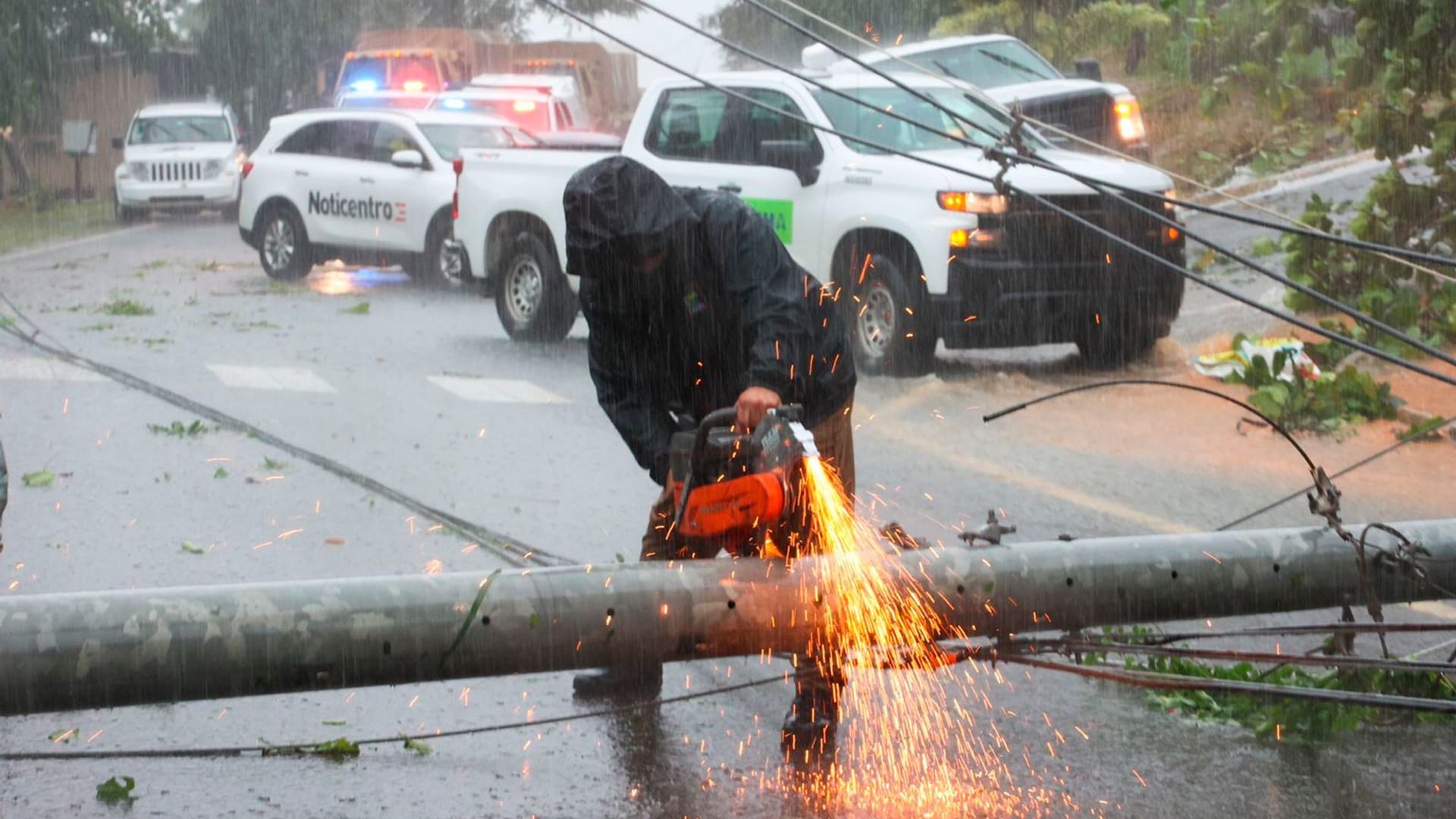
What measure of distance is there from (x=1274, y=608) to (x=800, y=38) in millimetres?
29707

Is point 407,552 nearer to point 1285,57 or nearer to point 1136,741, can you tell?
point 1136,741

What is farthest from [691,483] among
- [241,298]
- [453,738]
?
[241,298]

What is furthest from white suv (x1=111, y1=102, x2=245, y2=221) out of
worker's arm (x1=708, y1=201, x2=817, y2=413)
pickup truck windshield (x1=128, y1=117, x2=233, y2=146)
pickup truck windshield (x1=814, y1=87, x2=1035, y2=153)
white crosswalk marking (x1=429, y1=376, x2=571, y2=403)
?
worker's arm (x1=708, y1=201, x2=817, y2=413)

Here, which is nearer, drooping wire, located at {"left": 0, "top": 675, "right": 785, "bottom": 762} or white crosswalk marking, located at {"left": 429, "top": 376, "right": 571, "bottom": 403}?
drooping wire, located at {"left": 0, "top": 675, "right": 785, "bottom": 762}

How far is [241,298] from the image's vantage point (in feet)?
60.3

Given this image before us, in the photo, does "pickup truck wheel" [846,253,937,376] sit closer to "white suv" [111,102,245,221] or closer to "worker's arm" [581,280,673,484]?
"worker's arm" [581,280,673,484]

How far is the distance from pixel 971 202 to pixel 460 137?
9.10 meters

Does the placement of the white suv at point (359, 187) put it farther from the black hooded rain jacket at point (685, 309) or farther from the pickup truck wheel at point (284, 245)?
the black hooded rain jacket at point (685, 309)

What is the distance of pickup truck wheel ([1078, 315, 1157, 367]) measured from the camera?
1293 cm

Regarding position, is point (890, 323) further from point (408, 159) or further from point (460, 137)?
point (460, 137)

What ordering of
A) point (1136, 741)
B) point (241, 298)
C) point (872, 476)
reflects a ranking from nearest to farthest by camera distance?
point (1136, 741)
point (872, 476)
point (241, 298)

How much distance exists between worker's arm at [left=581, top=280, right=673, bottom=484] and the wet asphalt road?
937 millimetres

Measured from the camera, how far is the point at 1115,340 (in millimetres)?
13164

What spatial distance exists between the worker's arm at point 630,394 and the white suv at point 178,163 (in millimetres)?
27896
